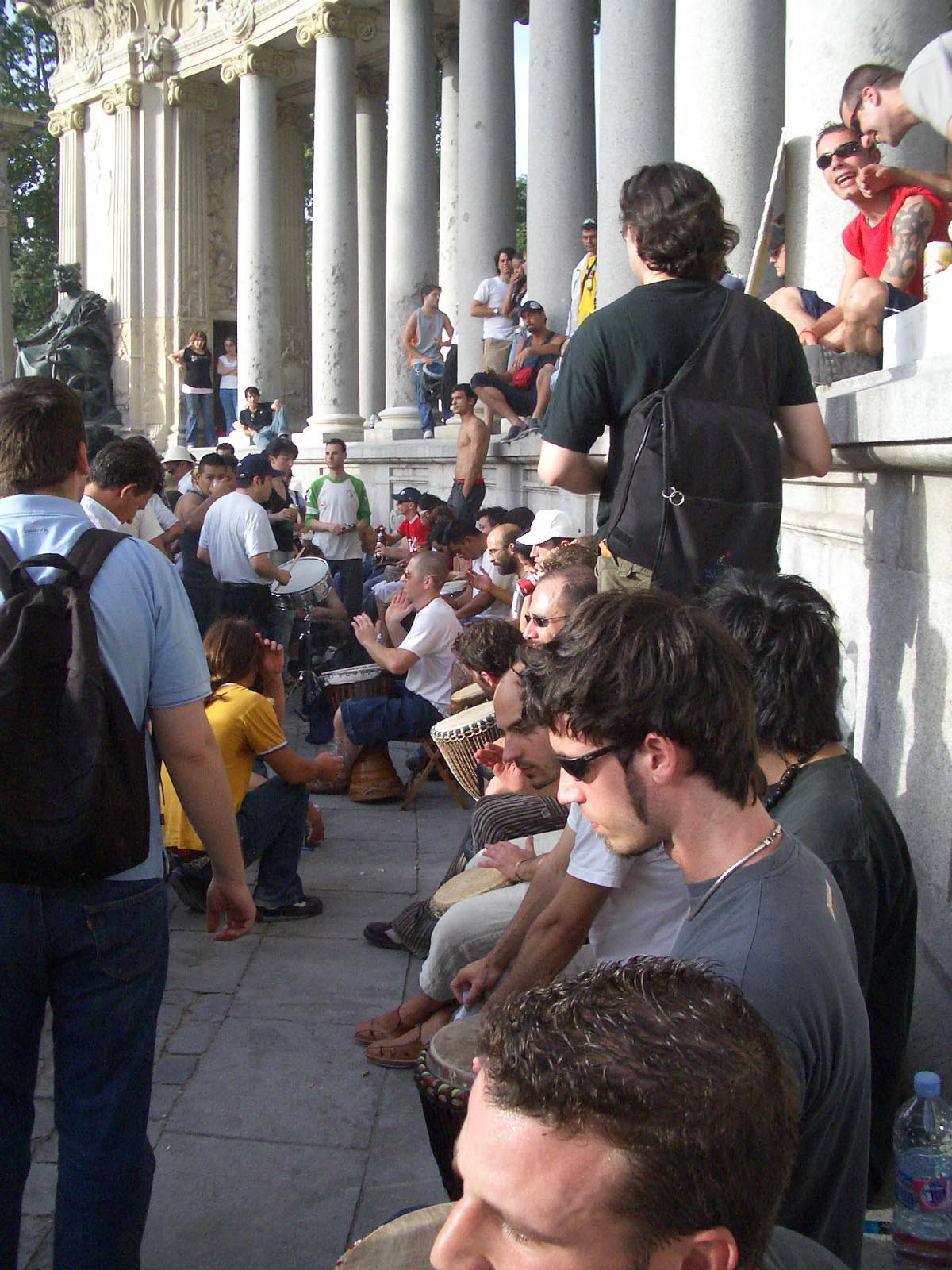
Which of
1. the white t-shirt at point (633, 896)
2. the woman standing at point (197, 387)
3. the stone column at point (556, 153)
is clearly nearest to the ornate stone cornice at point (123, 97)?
the woman standing at point (197, 387)

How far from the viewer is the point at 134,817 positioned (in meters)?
2.59

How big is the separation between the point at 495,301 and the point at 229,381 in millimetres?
10972

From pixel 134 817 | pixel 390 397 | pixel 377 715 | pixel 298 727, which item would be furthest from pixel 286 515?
pixel 134 817

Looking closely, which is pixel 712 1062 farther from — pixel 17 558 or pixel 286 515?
pixel 286 515

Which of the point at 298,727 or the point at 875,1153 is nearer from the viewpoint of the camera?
the point at 875,1153

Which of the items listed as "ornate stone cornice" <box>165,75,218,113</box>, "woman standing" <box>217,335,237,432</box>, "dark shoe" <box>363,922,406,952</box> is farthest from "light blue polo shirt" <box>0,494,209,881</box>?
"ornate stone cornice" <box>165,75,218,113</box>

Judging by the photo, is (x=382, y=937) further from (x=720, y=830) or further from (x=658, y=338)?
(x=720, y=830)

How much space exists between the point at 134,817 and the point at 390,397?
52.7 feet

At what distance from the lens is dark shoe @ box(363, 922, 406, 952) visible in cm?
518

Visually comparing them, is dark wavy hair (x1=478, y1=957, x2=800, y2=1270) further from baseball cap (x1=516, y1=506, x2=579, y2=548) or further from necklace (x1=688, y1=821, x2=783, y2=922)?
baseball cap (x1=516, y1=506, x2=579, y2=548)

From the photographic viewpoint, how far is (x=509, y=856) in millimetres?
3910

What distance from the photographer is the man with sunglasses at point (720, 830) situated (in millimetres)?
1820

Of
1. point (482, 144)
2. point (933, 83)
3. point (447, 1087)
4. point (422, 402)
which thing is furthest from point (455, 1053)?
point (422, 402)

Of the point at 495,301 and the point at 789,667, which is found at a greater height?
the point at 495,301
